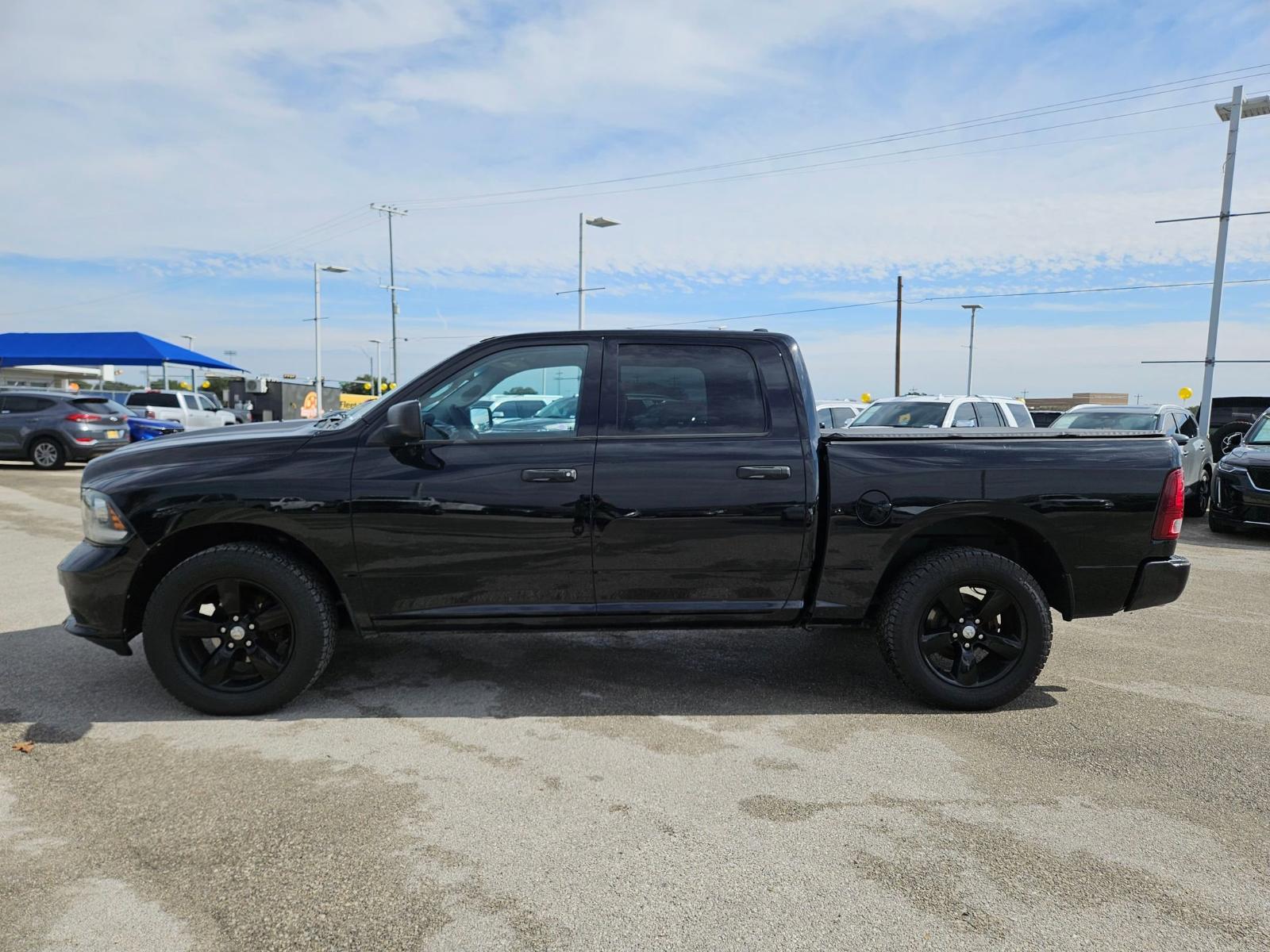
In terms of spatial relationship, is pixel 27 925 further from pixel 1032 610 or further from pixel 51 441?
pixel 51 441

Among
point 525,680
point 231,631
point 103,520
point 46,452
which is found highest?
point 103,520

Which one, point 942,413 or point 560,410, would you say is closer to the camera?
point 560,410

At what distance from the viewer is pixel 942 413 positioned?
13164 mm

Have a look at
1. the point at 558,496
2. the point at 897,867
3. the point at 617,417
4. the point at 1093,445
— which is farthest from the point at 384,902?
the point at 1093,445

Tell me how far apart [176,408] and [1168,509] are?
1124 inches

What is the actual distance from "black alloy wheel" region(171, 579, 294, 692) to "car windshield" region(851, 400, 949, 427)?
33.4 feet

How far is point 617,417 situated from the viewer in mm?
4285

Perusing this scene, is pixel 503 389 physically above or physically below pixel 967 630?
above

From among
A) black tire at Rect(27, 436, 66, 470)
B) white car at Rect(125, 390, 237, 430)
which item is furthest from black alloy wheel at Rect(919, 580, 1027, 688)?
white car at Rect(125, 390, 237, 430)

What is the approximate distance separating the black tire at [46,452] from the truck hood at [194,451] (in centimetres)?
1602

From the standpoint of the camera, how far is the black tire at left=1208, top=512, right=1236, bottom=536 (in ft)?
34.9

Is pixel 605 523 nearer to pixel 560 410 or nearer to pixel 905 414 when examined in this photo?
pixel 560 410

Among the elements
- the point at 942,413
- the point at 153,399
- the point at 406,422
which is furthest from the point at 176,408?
the point at 406,422

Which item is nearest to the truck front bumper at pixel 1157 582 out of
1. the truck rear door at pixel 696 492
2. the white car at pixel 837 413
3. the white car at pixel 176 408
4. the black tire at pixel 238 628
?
the truck rear door at pixel 696 492
